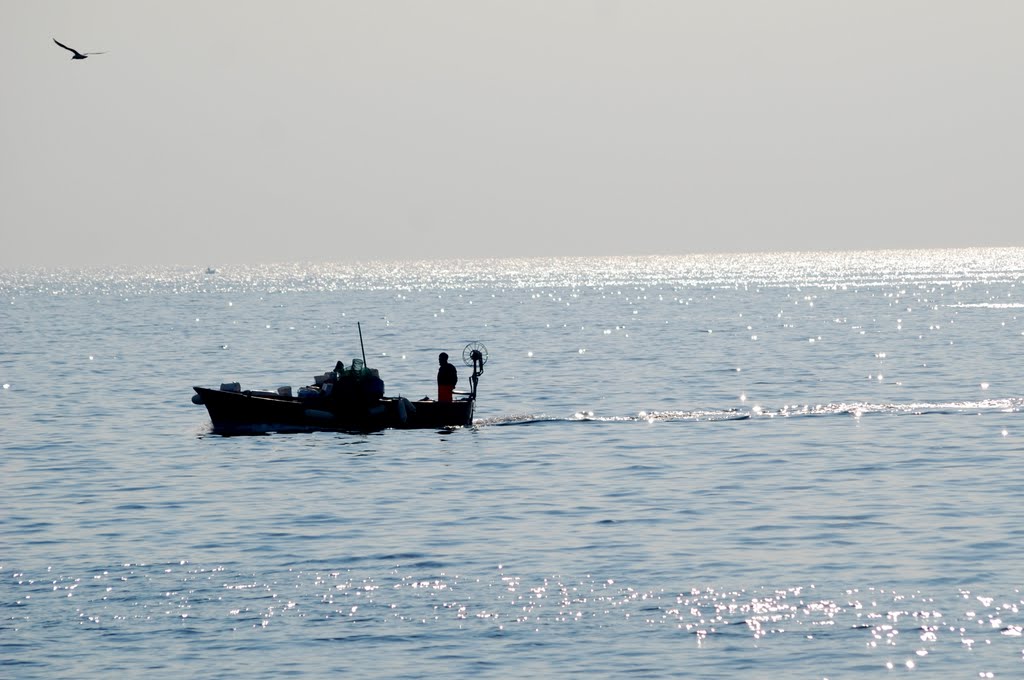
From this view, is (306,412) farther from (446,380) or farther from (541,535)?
(541,535)

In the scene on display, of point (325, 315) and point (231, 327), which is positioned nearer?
point (231, 327)

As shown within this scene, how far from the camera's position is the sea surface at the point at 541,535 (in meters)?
19.1

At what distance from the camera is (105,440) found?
43125 millimetres

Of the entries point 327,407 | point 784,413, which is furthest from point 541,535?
point 784,413

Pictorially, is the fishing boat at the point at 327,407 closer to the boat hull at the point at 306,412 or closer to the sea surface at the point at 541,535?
the boat hull at the point at 306,412

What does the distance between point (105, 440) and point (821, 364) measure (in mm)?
36398

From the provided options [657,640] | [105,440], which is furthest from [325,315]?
[657,640]

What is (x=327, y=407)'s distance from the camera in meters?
42.6

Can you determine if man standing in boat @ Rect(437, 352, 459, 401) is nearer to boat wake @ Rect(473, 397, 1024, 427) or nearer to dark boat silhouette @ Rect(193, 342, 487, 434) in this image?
dark boat silhouette @ Rect(193, 342, 487, 434)

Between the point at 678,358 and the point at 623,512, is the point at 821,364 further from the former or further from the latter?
the point at 623,512

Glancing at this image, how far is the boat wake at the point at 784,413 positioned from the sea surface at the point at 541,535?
0.62 ft

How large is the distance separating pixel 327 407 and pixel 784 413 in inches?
530

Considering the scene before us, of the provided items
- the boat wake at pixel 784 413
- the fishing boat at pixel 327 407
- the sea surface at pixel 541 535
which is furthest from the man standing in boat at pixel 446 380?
the boat wake at pixel 784 413

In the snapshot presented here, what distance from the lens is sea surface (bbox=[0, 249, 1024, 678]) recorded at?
19.1 metres
